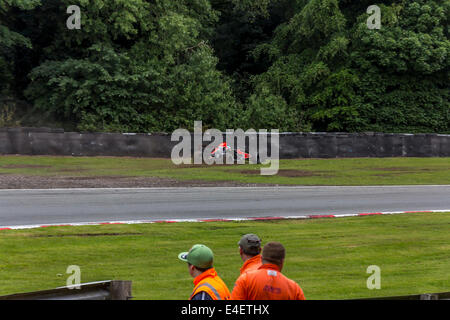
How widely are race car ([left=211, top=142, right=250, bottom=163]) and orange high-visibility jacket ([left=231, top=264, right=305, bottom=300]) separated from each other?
25519 mm

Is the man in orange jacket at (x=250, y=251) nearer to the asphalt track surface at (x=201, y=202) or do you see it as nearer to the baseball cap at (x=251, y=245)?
the baseball cap at (x=251, y=245)

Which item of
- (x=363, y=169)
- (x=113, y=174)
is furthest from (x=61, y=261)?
(x=363, y=169)

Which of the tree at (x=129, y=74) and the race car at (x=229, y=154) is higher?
the tree at (x=129, y=74)

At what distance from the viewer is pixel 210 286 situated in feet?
16.2

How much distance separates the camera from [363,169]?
2867 centimetres

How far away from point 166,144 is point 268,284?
2599 centimetres

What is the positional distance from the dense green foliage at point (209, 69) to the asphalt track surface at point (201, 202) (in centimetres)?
1656

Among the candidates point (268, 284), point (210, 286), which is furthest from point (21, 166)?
point (268, 284)

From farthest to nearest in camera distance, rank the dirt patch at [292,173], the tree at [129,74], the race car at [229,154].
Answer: the tree at [129,74] < the race car at [229,154] < the dirt patch at [292,173]

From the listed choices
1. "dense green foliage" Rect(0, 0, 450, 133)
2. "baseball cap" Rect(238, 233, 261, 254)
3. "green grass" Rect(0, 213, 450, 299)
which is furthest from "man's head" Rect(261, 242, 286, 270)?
"dense green foliage" Rect(0, 0, 450, 133)

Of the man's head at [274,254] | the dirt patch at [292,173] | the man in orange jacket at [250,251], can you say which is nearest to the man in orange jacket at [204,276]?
the man's head at [274,254]

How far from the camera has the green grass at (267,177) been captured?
25000 millimetres

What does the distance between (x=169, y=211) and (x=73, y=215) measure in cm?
245
